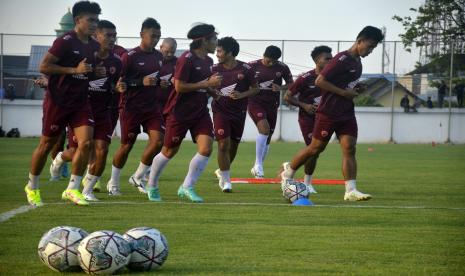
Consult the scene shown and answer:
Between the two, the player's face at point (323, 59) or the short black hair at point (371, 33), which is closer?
the short black hair at point (371, 33)

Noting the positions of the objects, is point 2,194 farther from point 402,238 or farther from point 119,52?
point 402,238

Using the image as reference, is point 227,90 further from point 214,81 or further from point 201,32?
point 214,81

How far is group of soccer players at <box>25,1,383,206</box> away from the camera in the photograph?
40.4ft

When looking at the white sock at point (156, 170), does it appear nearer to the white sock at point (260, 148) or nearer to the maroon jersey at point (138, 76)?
the maroon jersey at point (138, 76)

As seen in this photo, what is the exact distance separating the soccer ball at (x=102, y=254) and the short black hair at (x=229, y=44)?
8.51 metres

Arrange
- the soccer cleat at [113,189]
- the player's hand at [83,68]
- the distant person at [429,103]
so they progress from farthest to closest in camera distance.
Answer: the distant person at [429,103] < the soccer cleat at [113,189] < the player's hand at [83,68]

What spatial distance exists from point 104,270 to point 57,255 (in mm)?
419

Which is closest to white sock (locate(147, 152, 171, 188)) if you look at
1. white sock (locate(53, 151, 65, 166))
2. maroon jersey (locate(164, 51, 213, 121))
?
maroon jersey (locate(164, 51, 213, 121))

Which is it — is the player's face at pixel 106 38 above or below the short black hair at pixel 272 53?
below

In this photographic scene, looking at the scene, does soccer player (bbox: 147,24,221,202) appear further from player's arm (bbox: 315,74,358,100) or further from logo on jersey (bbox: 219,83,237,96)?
logo on jersey (bbox: 219,83,237,96)

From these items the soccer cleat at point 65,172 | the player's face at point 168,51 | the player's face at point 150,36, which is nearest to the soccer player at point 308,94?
the player's face at point 168,51

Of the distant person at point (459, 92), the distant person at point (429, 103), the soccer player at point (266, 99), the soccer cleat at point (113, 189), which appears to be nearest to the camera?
the soccer cleat at point (113, 189)

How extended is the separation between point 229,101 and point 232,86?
26 centimetres

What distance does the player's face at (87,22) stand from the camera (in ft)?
40.2
